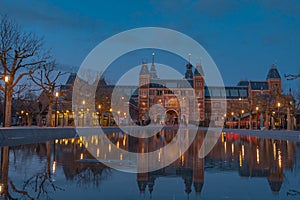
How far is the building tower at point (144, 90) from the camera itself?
124 metres

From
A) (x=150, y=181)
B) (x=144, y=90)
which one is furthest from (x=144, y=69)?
(x=150, y=181)

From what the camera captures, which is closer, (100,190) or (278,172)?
(100,190)

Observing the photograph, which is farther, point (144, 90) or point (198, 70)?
point (198, 70)

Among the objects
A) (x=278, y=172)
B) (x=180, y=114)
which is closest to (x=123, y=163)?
(x=278, y=172)

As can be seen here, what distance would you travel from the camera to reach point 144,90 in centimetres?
12519

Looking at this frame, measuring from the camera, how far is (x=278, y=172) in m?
9.32

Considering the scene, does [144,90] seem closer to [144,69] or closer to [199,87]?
[144,69]

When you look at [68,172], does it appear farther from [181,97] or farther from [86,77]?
[181,97]

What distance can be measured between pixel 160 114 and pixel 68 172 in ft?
377

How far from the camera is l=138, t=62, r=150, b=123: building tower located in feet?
407

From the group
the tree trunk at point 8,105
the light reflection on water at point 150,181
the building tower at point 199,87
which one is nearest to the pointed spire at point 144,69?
the building tower at point 199,87

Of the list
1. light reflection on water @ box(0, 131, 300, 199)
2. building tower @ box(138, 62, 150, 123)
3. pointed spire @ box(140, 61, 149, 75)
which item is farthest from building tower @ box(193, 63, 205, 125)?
light reflection on water @ box(0, 131, 300, 199)

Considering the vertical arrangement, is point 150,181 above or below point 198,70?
below

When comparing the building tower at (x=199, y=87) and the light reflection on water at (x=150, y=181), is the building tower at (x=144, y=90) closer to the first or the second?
the building tower at (x=199, y=87)
